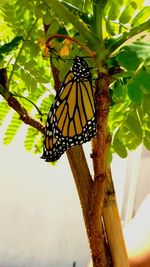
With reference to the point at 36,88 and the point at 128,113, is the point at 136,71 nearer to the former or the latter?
the point at 128,113

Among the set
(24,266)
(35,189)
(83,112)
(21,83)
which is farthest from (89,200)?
(24,266)

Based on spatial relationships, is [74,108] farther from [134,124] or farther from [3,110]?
[3,110]

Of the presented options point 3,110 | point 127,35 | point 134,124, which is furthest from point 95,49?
point 3,110

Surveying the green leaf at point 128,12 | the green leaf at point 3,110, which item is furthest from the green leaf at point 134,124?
the green leaf at point 3,110

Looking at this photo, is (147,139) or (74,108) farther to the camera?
(147,139)

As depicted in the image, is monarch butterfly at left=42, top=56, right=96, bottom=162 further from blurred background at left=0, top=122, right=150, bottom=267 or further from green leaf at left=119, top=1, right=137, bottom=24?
blurred background at left=0, top=122, right=150, bottom=267

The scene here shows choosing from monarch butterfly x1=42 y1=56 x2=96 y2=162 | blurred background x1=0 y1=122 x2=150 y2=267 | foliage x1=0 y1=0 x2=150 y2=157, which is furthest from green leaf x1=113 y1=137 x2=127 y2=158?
blurred background x1=0 y1=122 x2=150 y2=267

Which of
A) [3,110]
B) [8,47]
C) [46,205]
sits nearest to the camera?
[8,47]
